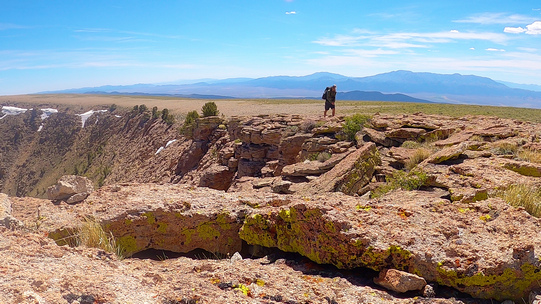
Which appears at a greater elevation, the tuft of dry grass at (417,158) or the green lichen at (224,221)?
the tuft of dry grass at (417,158)

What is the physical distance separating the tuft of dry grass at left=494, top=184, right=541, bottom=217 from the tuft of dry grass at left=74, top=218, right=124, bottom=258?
5838 mm

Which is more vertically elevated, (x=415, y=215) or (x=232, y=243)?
(x=415, y=215)

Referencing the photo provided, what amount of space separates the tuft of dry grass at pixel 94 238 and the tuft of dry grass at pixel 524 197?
5838 millimetres

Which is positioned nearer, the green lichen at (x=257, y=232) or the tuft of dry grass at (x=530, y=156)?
the green lichen at (x=257, y=232)

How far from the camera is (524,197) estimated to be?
203 inches

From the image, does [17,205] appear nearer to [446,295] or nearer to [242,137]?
[446,295]

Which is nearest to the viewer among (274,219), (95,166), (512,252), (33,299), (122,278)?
(33,299)

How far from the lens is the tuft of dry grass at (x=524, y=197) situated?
4.95 m

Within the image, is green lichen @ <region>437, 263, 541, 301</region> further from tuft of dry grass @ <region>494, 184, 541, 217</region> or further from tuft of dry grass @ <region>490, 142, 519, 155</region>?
tuft of dry grass @ <region>490, 142, 519, 155</region>

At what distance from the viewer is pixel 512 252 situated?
3604mm

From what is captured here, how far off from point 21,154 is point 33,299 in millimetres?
81253

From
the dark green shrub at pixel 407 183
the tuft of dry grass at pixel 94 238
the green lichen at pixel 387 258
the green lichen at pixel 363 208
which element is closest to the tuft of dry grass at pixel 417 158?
the dark green shrub at pixel 407 183

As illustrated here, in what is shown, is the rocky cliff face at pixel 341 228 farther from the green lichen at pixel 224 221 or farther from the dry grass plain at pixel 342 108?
the dry grass plain at pixel 342 108

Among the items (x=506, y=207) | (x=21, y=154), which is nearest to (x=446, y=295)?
(x=506, y=207)
